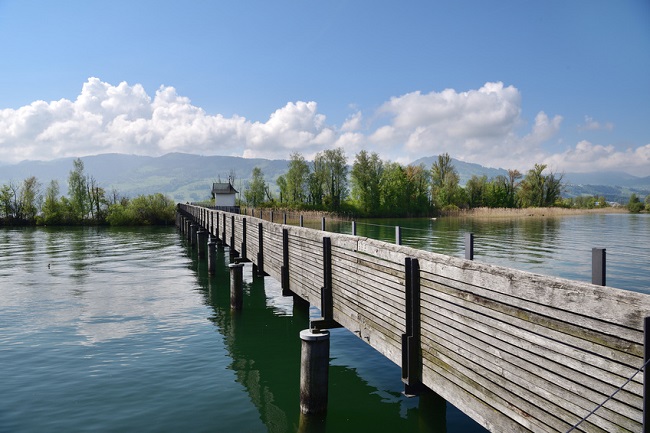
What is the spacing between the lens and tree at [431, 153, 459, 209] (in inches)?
4107

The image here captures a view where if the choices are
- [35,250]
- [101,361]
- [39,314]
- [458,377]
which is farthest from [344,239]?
[35,250]

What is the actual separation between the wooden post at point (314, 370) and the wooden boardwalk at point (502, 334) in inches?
36.7

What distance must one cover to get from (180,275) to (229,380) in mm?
15749

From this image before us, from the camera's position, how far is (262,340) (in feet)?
46.0

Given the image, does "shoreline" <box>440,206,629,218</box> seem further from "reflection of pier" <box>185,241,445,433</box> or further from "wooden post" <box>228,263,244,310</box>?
"wooden post" <box>228,263,244,310</box>

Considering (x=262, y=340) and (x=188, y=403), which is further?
(x=262, y=340)

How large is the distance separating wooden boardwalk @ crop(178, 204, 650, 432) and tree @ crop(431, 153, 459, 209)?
312ft

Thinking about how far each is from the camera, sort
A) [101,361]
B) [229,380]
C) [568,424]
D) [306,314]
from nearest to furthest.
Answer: [568,424] → [229,380] → [101,361] → [306,314]

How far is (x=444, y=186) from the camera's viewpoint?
349ft

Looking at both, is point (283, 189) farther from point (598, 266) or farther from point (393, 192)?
point (598, 266)

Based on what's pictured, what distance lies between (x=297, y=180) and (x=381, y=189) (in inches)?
664

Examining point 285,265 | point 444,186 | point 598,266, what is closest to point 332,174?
point 444,186

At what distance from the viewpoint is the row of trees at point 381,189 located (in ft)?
319

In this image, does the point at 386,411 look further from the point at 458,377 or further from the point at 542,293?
the point at 542,293
